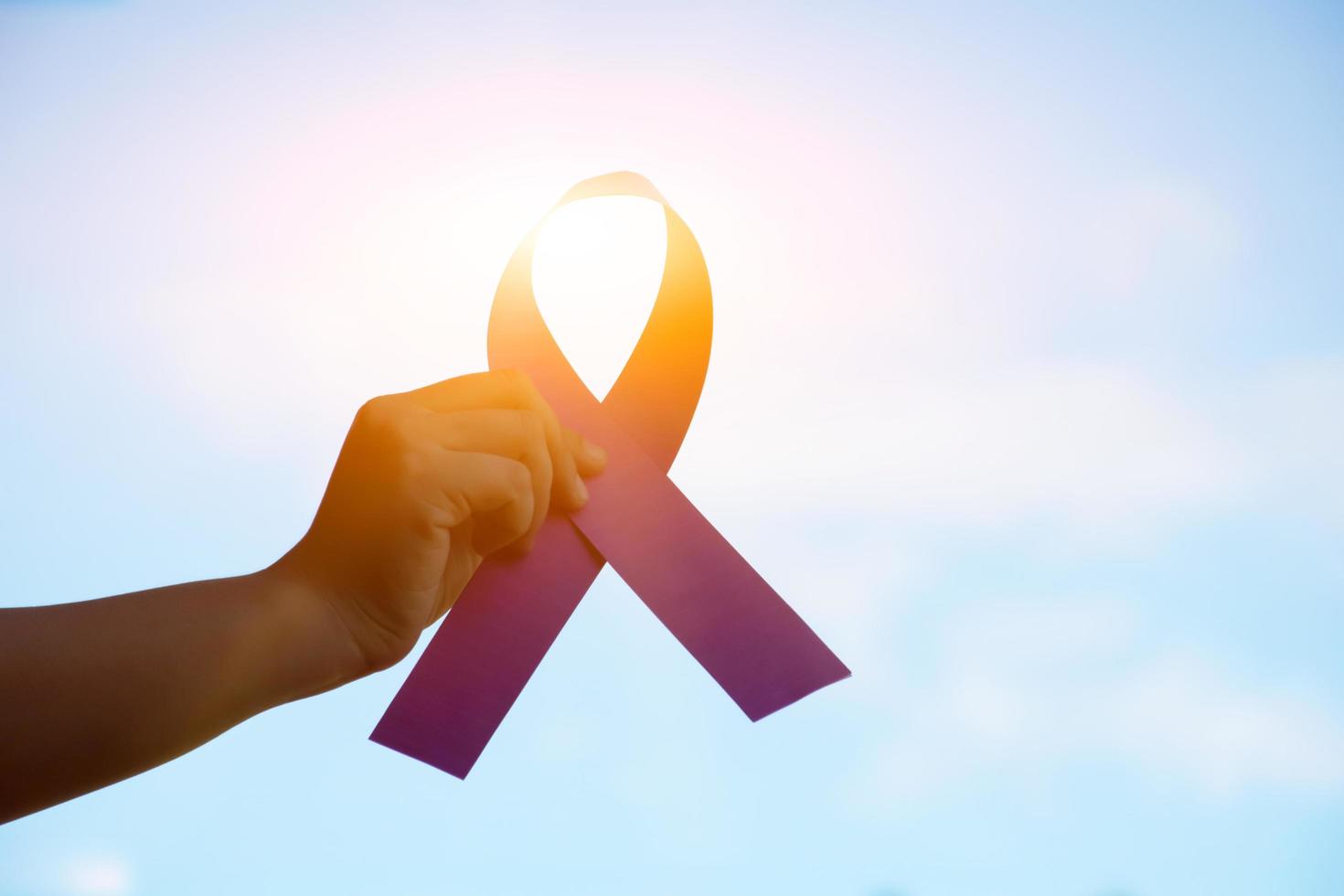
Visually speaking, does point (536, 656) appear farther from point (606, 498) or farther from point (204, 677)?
point (204, 677)

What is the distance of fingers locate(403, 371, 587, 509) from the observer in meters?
0.98

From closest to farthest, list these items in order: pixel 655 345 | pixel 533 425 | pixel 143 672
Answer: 1. pixel 143 672
2. pixel 533 425
3. pixel 655 345

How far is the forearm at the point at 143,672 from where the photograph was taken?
0.83 meters

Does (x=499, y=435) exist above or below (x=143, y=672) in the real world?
above

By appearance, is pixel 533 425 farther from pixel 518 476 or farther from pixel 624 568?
pixel 624 568

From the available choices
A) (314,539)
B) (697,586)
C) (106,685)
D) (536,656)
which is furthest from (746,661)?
(106,685)

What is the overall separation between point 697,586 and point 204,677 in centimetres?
48

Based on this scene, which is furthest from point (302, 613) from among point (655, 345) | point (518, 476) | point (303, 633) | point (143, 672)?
point (655, 345)

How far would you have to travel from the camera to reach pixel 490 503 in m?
0.96

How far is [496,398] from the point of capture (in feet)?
3.28

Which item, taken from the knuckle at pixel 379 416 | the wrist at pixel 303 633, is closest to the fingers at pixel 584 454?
the knuckle at pixel 379 416

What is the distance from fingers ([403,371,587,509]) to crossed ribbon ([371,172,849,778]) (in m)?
0.10

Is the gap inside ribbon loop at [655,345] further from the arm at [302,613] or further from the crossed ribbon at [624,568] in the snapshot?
Answer: the arm at [302,613]

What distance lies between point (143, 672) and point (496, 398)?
1.30ft
